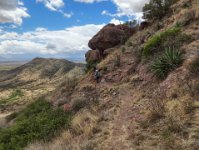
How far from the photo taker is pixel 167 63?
1455 centimetres

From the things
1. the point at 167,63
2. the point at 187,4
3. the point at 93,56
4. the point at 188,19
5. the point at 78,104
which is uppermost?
the point at 187,4

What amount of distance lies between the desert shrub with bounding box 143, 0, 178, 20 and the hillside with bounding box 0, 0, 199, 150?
619 millimetres

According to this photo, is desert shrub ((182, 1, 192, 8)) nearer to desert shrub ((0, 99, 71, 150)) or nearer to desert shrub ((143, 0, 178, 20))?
desert shrub ((143, 0, 178, 20))

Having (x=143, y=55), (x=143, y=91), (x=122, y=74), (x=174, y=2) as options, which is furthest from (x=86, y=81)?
(x=174, y=2)

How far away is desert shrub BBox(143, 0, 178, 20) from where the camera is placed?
27.5m

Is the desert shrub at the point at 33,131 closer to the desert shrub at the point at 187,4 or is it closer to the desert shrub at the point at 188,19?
the desert shrub at the point at 188,19

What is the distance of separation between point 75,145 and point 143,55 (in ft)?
37.3

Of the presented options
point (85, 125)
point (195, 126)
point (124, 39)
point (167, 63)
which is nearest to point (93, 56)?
point (124, 39)

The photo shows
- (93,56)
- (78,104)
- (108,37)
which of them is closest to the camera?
(78,104)

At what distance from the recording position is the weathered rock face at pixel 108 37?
29078 millimetres

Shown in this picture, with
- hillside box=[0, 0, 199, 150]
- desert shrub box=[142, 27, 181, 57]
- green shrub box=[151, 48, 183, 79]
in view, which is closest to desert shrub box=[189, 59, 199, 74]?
hillside box=[0, 0, 199, 150]

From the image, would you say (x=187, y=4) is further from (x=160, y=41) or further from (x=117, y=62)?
(x=117, y=62)

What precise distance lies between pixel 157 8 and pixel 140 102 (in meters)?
17.4

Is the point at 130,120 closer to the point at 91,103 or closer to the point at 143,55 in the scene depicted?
the point at 91,103
